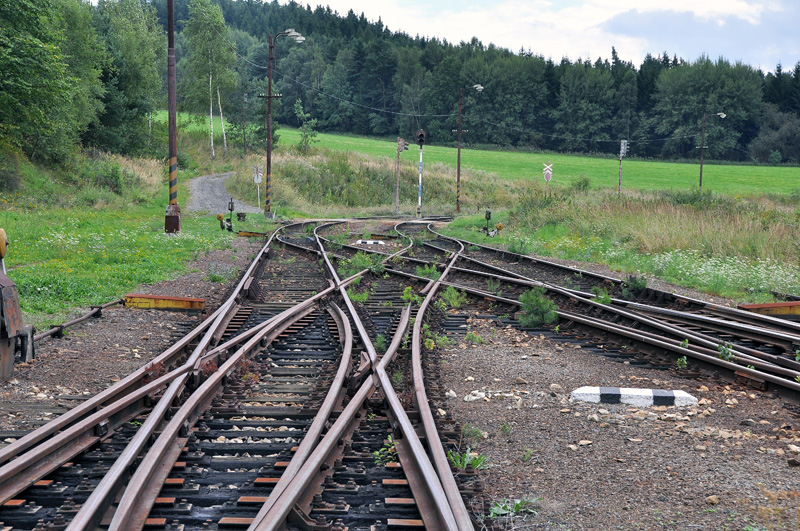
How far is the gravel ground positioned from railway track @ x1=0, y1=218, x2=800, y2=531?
0.35 m

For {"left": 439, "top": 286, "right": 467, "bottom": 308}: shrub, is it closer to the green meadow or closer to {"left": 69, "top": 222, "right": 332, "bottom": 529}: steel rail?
the green meadow

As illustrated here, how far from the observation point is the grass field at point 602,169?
6694 centimetres

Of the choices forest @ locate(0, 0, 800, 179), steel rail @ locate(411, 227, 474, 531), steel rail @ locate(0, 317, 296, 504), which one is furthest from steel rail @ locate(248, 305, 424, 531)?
forest @ locate(0, 0, 800, 179)

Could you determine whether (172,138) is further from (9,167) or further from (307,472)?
(307,472)

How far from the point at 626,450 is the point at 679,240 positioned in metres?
14.3

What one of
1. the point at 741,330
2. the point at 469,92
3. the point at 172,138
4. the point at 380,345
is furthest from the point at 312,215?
the point at 469,92

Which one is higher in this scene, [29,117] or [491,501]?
[29,117]

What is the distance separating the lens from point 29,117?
26.6 metres

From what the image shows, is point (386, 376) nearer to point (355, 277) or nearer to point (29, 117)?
point (355, 277)

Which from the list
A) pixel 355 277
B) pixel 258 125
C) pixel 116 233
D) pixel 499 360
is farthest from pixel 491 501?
pixel 258 125

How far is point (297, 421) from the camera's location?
16.6ft

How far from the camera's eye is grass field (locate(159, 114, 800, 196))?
66.9 meters

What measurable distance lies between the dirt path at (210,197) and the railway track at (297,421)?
27.9m

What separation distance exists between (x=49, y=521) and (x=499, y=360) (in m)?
4.87
